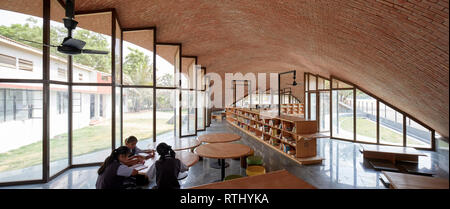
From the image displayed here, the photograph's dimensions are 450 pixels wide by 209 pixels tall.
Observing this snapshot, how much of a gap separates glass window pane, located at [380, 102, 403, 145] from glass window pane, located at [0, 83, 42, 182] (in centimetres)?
1135

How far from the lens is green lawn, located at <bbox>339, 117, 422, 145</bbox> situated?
767 cm

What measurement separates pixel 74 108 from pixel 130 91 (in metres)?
1.57

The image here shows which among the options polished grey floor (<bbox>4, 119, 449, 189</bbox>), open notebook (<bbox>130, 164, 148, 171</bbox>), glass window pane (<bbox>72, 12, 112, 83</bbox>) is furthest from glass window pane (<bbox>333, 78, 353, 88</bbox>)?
glass window pane (<bbox>72, 12, 112, 83</bbox>)

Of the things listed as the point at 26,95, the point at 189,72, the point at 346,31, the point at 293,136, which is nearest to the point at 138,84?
the point at 26,95

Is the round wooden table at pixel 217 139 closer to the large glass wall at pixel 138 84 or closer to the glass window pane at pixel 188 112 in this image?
the large glass wall at pixel 138 84

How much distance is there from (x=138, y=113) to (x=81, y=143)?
5.79ft

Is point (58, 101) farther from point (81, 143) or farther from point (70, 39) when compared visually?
point (70, 39)

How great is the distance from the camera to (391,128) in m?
7.91

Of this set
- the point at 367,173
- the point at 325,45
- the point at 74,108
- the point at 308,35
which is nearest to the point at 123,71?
the point at 74,108

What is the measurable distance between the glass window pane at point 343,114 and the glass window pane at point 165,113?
7.56 meters

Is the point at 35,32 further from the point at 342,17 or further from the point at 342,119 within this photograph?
the point at 342,119

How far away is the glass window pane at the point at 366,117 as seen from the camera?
8.18 metres

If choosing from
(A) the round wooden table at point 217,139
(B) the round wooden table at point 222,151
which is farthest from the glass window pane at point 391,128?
(B) the round wooden table at point 222,151

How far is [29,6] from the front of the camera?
13.7 ft
